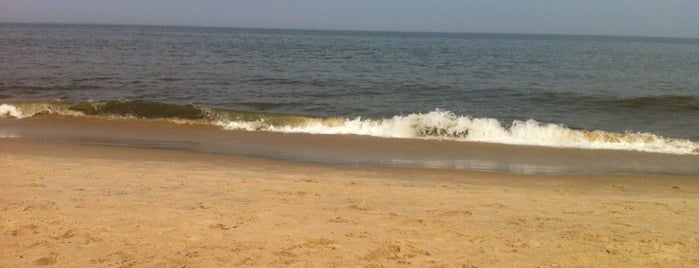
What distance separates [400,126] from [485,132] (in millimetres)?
1975

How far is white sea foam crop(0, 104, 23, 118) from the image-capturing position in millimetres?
15664

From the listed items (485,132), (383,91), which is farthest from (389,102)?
(485,132)

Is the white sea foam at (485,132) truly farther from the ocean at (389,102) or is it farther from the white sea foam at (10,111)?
the white sea foam at (10,111)

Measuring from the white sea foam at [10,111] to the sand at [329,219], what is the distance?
7.87m

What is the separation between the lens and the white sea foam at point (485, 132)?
12.4 m

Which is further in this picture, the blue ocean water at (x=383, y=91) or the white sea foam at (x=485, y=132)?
the blue ocean water at (x=383, y=91)

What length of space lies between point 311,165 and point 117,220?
→ 15.3ft

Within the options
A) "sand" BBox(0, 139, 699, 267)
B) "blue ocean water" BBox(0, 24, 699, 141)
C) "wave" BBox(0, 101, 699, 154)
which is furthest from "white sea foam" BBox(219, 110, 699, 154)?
"sand" BBox(0, 139, 699, 267)

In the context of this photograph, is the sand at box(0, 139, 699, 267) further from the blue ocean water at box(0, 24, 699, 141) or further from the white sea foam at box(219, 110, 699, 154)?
the blue ocean water at box(0, 24, 699, 141)

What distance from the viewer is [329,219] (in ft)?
19.0

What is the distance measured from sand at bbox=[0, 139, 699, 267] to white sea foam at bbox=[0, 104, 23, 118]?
7.87m

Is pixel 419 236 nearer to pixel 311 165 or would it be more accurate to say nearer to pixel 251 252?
pixel 251 252

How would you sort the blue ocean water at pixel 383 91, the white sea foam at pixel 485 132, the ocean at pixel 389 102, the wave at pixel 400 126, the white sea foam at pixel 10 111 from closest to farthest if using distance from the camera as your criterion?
1. the white sea foam at pixel 485 132
2. the wave at pixel 400 126
3. the ocean at pixel 389 102
4. the white sea foam at pixel 10 111
5. the blue ocean water at pixel 383 91

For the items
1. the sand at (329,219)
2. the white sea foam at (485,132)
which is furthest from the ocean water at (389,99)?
the sand at (329,219)
